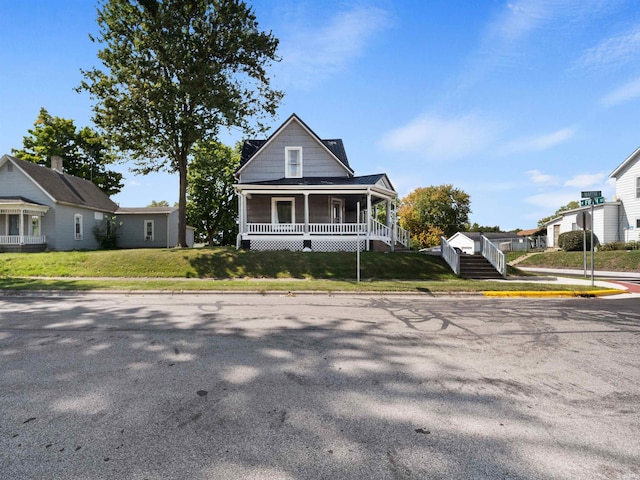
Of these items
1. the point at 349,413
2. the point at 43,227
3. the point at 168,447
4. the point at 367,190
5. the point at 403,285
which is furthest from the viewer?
the point at 43,227

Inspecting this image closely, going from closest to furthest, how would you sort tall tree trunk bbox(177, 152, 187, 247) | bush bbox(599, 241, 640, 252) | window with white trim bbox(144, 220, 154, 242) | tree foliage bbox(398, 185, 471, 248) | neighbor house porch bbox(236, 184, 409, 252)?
1. neighbor house porch bbox(236, 184, 409, 252)
2. tall tree trunk bbox(177, 152, 187, 247)
3. bush bbox(599, 241, 640, 252)
4. window with white trim bbox(144, 220, 154, 242)
5. tree foliage bbox(398, 185, 471, 248)

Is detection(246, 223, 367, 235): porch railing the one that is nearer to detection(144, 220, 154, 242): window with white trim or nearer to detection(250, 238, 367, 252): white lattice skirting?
detection(250, 238, 367, 252): white lattice skirting

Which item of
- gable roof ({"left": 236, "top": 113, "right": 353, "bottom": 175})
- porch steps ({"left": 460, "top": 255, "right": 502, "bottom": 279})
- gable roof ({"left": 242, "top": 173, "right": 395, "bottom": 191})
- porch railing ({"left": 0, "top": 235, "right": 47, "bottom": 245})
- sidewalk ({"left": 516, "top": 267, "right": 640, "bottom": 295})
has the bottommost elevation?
sidewalk ({"left": 516, "top": 267, "right": 640, "bottom": 295})

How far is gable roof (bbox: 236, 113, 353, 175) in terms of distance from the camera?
2447 cm

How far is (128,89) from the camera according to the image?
22.4 m

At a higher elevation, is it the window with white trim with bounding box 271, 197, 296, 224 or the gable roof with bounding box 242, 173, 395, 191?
the gable roof with bounding box 242, 173, 395, 191

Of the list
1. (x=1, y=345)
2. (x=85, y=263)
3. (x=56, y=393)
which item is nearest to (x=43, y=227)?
(x=85, y=263)

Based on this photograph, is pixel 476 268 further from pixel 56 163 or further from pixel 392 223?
pixel 56 163

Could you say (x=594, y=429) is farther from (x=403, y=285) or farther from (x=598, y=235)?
(x=598, y=235)

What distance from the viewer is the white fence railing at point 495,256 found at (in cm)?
1716

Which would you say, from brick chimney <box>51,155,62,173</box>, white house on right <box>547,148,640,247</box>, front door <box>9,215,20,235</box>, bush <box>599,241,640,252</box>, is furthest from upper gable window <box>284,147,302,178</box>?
bush <box>599,241,640,252</box>

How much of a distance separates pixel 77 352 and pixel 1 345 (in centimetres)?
154

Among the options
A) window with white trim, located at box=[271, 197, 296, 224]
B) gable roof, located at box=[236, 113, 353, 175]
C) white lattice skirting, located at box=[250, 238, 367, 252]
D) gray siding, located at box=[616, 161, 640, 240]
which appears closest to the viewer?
white lattice skirting, located at box=[250, 238, 367, 252]

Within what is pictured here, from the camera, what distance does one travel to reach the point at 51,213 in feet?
90.0
